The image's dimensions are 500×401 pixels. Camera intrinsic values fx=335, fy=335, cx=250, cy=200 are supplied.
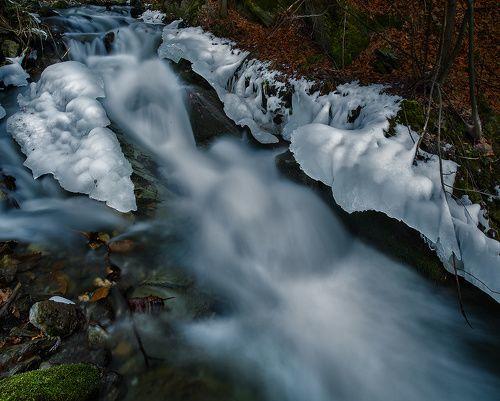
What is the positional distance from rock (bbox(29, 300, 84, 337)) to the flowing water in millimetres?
620

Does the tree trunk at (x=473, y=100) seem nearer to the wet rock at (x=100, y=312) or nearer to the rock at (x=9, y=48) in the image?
the wet rock at (x=100, y=312)

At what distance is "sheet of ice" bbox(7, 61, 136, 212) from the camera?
422 centimetres

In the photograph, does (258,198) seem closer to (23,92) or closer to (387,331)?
(387,331)

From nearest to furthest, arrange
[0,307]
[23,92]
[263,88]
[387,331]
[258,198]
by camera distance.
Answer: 1. [0,307]
2. [387,331]
3. [258,198]
4. [263,88]
5. [23,92]

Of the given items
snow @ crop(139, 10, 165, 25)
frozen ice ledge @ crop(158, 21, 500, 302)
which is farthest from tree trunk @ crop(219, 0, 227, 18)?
frozen ice ledge @ crop(158, 21, 500, 302)

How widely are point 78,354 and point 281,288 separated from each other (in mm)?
2052

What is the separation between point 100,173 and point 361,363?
3.61 meters

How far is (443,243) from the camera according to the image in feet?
10.00

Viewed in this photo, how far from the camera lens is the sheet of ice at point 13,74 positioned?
5.99 m

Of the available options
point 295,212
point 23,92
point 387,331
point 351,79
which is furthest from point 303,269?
point 23,92

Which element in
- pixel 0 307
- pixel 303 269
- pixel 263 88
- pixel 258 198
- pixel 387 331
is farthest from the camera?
pixel 263 88

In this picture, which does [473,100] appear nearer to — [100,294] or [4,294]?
[100,294]

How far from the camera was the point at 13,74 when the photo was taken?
6062mm

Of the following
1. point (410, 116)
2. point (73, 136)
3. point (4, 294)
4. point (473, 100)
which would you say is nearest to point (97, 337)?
point (4, 294)
